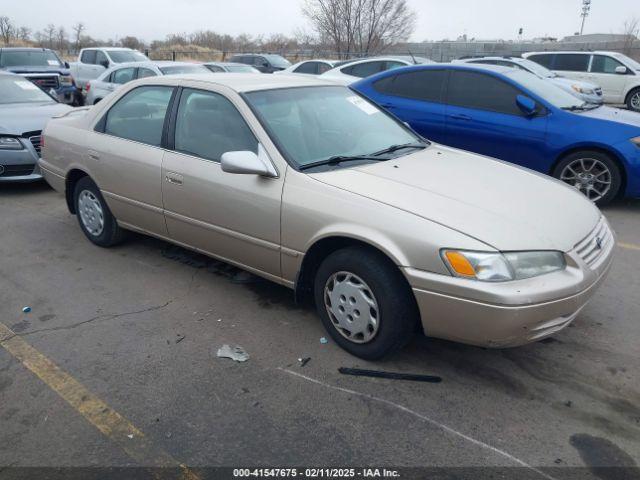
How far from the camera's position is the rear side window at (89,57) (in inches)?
650

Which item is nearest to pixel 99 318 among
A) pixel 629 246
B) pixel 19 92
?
pixel 629 246

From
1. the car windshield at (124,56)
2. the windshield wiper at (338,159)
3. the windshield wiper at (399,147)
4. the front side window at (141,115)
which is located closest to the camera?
the windshield wiper at (338,159)

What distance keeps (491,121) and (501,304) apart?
423cm

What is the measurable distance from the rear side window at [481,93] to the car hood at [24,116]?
195 inches

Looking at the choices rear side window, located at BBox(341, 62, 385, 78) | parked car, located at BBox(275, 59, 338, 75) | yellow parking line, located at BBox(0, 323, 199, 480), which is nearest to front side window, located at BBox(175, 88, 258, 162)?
yellow parking line, located at BBox(0, 323, 199, 480)

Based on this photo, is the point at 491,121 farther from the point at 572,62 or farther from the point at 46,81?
the point at 46,81

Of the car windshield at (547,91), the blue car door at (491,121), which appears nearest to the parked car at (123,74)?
the blue car door at (491,121)

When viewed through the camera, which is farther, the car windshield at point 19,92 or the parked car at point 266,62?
the parked car at point 266,62

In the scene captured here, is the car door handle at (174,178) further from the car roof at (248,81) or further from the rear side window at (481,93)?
the rear side window at (481,93)

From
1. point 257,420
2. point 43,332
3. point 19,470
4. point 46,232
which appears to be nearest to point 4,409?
point 19,470

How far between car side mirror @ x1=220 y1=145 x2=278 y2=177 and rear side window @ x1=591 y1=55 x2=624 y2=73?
15.1 meters

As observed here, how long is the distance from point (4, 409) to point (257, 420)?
1324 mm

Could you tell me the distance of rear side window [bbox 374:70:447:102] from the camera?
268 inches

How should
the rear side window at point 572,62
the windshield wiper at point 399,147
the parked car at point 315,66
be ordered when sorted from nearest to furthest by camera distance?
the windshield wiper at point 399,147 < the rear side window at point 572,62 < the parked car at point 315,66
